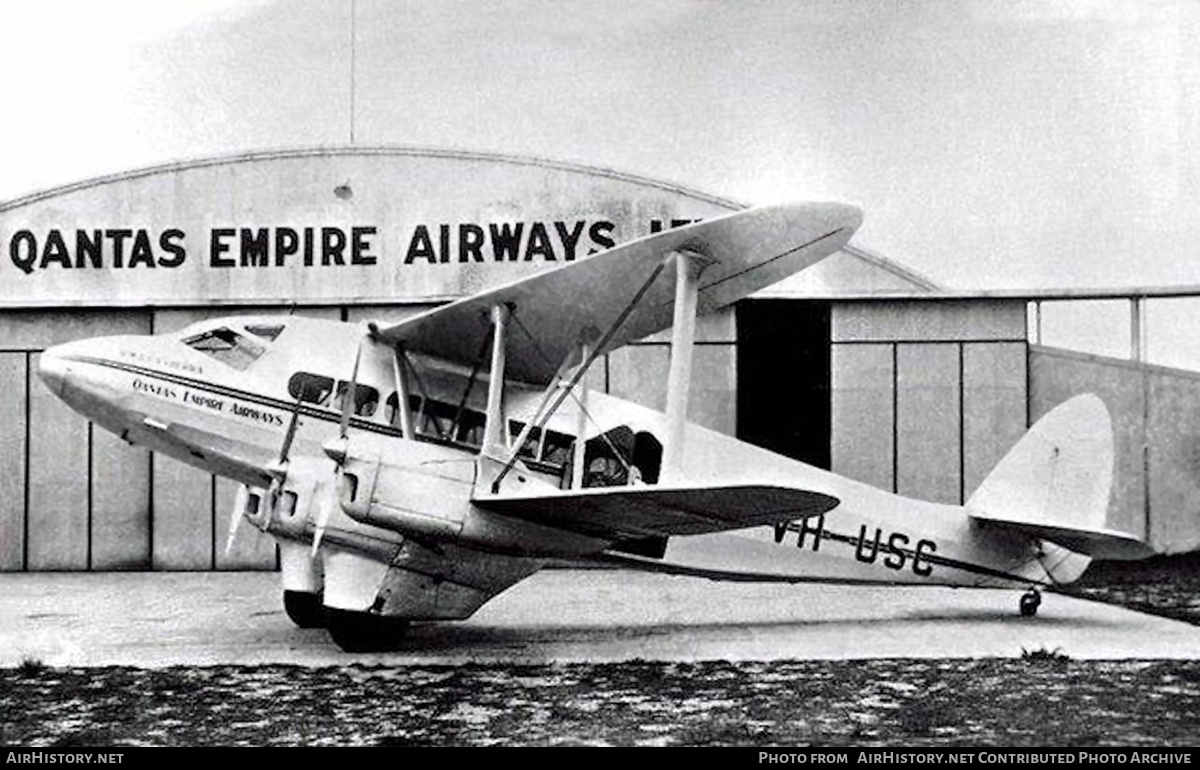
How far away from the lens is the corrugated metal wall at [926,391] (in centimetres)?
1755

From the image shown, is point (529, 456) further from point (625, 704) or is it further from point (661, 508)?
point (625, 704)

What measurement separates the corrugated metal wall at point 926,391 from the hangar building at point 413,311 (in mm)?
35

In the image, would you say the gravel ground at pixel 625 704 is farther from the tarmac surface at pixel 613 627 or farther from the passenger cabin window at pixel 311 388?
the passenger cabin window at pixel 311 388

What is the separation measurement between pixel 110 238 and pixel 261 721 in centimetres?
1371

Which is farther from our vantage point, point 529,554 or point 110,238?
point 110,238

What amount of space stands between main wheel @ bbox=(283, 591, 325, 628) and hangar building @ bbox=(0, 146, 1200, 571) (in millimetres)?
7499

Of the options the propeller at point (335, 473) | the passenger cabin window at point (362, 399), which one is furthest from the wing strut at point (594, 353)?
the passenger cabin window at point (362, 399)

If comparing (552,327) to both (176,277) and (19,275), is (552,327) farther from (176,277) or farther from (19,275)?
(19,275)

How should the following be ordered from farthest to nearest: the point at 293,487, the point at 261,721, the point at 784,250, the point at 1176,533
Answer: the point at 1176,533
the point at 293,487
the point at 784,250
the point at 261,721

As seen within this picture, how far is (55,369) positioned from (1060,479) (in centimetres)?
972

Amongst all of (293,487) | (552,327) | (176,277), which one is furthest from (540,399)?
(176,277)

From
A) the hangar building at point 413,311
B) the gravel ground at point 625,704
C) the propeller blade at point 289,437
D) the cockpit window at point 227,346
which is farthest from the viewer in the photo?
the hangar building at point 413,311

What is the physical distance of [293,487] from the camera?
934cm

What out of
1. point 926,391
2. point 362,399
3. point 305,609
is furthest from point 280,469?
point 926,391
